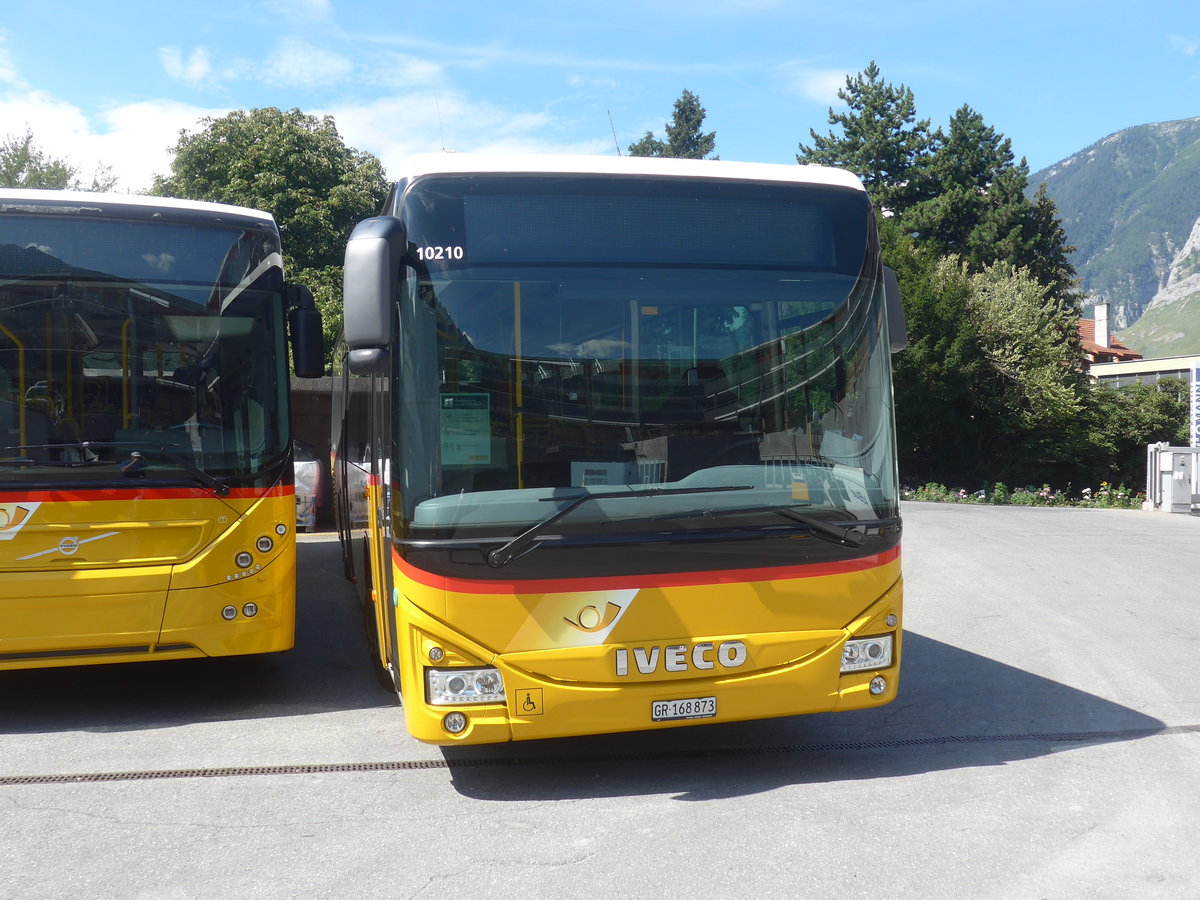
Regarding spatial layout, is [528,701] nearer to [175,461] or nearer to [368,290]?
[368,290]

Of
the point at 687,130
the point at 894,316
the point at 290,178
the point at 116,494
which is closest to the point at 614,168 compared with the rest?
the point at 894,316

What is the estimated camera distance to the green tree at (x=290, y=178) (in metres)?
35.8

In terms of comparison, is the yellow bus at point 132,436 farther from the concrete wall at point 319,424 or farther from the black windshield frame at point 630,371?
the concrete wall at point 319,424

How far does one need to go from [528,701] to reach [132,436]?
3081mm

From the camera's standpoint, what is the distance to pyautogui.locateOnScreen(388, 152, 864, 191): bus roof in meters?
5.08

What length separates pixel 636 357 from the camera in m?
4.96

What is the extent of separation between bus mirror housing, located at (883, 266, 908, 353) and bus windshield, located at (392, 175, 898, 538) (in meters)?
0.20

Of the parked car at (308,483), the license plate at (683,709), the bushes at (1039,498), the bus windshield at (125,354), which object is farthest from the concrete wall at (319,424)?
the bushes at (1039,498)

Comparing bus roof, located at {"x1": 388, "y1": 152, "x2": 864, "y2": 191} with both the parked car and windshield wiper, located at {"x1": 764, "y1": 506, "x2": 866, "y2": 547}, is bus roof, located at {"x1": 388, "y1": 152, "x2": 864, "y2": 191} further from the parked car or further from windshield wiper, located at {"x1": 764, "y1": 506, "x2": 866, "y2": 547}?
the parked car

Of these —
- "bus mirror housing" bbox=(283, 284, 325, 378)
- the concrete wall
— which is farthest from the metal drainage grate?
the concrete wall

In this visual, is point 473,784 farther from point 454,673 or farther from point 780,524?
point 780,524

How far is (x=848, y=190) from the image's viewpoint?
17.7ft

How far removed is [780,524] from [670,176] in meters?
1.69

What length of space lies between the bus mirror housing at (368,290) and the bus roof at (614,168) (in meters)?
0.48
